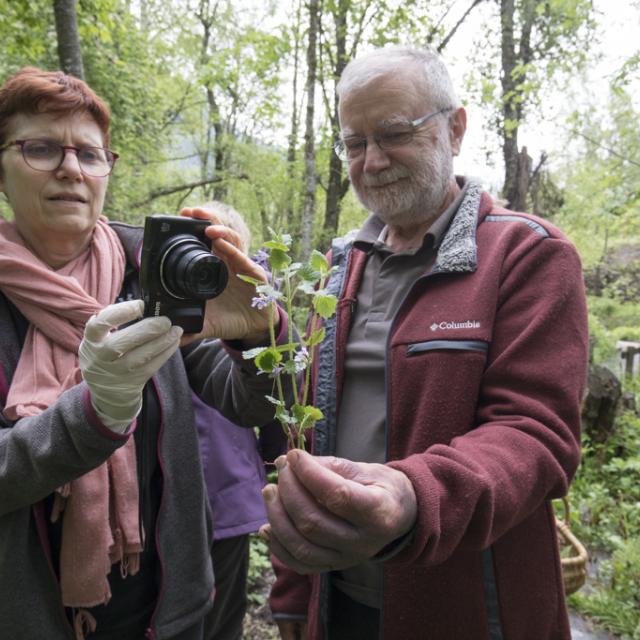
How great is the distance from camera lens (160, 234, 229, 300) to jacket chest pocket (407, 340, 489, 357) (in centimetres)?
59

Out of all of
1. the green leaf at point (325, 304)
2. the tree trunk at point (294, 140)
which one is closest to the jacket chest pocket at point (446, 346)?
the green leaf at point (325, 304)

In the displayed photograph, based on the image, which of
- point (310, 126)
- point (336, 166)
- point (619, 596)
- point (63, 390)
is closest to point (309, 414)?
point (63, 390)

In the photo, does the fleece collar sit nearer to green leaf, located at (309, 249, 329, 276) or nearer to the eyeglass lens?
green leaf, located at (309, 249, 329, 276)

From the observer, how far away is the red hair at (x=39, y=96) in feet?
5.43

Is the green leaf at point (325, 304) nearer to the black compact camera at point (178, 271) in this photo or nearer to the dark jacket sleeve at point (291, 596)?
the black compact camera at point (178, 271)

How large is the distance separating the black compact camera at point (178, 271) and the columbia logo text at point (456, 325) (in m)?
0.62

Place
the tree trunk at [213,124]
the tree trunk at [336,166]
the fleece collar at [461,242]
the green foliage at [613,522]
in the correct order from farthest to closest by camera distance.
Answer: the tree trunk at [213,124] < the tree trunk at [336,166] < the green foliage at [613,522] < the fleece collar at [461,242]

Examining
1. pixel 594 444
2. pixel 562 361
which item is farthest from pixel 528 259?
pixel 594 444

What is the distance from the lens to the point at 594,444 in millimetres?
6000

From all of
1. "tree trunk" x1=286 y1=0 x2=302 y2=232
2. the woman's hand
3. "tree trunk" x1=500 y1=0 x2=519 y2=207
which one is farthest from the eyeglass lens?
"tree trunk" x1=286 y1=0 x2=302 y2=232

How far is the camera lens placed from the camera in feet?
4.06

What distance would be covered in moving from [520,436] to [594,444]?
19.1 feet

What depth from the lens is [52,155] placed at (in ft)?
5.64

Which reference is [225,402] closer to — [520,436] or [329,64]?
[520,436]
